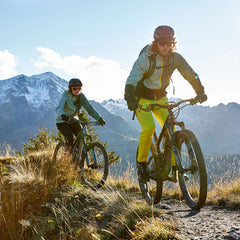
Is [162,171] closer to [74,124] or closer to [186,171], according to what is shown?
[186,171]

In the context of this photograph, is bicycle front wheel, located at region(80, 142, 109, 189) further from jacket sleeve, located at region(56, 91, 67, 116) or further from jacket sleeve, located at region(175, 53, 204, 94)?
jacket sleeve, located at region(175, 53, 204, 94)

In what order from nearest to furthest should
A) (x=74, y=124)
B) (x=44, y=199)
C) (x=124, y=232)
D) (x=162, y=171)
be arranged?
(x=124, y=232) < (x=162, y=171) < (x=44, y=199) < (x=74, y=124)

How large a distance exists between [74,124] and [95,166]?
1.65 meters

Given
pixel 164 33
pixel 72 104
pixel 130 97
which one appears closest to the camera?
pixel 130 97

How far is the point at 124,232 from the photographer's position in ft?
9.73

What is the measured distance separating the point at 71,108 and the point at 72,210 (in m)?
3.64

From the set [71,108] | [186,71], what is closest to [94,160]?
[71,108]

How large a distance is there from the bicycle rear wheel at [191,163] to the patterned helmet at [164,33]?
5.40 ft

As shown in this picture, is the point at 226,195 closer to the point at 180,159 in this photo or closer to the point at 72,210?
the point at 180,159

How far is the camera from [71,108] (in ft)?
23.8

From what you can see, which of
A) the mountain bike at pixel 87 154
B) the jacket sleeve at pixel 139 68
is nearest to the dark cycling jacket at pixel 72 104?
the mountain bike at pixel 87 154

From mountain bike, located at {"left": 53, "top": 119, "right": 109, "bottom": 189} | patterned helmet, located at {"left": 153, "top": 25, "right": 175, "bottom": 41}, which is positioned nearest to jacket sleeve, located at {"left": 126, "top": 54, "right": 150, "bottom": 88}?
patterned helmet, located at {"left": 153, "top": 25, "right": 175, "bottom": 41}

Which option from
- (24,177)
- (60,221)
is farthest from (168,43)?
(24,177)

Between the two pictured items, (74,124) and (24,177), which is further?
(74,124)
